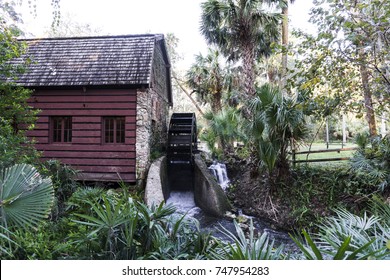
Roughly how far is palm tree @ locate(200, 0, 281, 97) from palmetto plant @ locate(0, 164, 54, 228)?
7.78m

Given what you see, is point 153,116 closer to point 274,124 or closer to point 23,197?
point 274,124

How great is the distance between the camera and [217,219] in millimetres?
7117

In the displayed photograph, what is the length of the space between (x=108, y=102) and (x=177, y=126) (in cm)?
383

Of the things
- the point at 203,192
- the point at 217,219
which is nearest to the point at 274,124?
the point at 217,219

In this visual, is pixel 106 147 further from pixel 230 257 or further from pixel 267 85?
pixel 230 257

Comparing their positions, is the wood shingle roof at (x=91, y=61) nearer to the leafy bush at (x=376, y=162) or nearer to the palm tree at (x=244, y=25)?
the palm tree at (x=244, y=25)

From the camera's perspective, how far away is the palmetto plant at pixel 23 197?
2521mm

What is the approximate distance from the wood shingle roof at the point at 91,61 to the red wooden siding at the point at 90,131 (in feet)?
1.30

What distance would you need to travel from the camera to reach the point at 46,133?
26.8 ft

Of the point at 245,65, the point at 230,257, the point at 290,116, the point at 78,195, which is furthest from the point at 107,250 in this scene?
the point at 245,65

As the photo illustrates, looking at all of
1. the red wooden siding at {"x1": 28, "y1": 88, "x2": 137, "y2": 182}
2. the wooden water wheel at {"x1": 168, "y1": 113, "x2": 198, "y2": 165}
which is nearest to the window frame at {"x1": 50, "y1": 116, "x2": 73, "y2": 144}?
the red wooden siding at {"x1": 28, "y1": 88, "x2": 137, "y2": 182}

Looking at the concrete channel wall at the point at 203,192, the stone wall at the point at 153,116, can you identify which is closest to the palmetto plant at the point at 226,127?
the stone wall at the point at 153,116

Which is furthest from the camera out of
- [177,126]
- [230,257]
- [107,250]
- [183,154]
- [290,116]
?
[177,126]

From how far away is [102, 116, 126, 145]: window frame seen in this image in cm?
812
